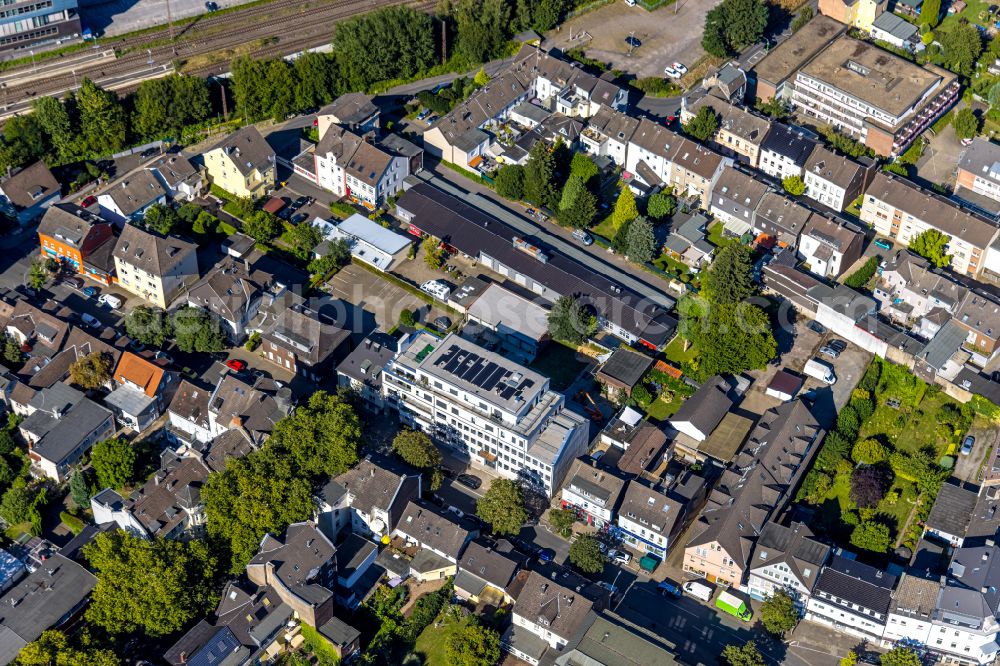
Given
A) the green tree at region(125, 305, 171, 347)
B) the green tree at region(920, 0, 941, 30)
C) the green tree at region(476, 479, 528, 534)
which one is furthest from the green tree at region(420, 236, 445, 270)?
the green tree at region(920, 0, 941, 30)

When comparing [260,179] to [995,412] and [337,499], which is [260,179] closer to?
[337,499]

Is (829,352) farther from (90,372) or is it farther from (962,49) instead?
(90,372)

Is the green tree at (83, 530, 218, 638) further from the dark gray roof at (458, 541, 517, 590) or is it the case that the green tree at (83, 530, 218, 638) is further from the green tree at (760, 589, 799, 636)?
the green tree at (760, 589, 799, 636)

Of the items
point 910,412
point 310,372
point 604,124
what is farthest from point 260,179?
point 910,412

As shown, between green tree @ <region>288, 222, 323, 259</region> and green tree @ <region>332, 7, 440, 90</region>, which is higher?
green tree @ <region>332, 7, 440, 90</region>

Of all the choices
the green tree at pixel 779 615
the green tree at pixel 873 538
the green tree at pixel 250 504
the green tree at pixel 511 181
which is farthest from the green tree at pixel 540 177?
the green tree at pixel 779 615

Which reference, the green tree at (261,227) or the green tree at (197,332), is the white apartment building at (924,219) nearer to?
the green tree at (261,227)
